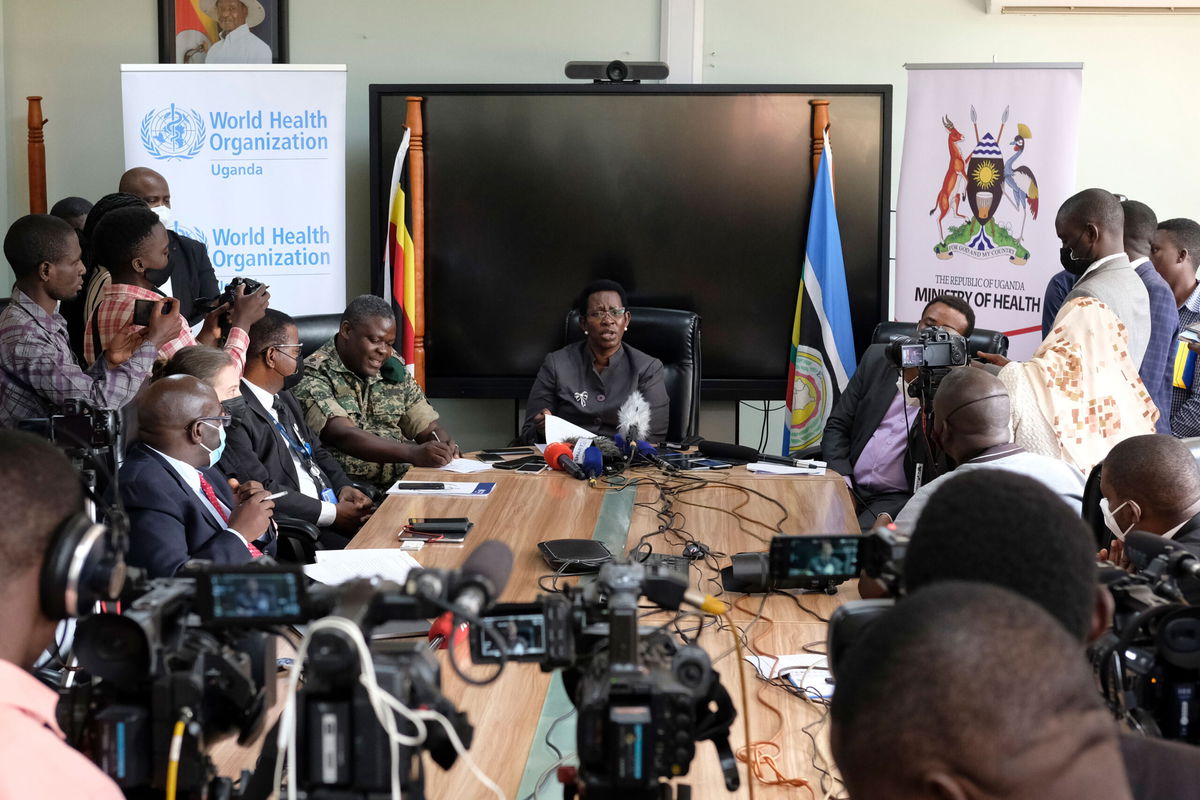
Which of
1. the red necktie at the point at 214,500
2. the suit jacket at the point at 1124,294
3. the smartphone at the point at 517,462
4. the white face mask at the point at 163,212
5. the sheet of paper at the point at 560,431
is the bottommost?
the smartphone at the point at 517,462

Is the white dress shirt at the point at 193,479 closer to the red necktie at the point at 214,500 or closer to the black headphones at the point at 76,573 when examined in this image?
the red necktie at the point at 214,500

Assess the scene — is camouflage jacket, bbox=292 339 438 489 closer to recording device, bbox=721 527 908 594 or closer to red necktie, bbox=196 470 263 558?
red necktie, bbox=196 470 263 558

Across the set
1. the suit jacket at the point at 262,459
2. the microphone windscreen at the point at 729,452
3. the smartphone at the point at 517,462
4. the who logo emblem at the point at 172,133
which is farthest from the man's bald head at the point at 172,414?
the who logo emblem at the point at 172,133

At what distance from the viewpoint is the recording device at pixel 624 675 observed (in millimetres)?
1194

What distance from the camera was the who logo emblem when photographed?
5.28m

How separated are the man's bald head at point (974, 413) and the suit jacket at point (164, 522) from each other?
1.58 m

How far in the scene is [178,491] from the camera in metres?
2.44

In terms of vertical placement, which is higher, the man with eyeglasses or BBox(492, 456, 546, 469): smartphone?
the man with eyeglasses

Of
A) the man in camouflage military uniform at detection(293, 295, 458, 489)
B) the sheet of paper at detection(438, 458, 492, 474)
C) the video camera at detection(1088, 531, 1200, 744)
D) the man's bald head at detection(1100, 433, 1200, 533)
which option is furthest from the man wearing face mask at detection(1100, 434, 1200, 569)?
the man in camouflage military uniform at detection(293, 295, 458, 489)

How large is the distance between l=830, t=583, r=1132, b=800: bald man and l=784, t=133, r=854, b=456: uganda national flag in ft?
14.5

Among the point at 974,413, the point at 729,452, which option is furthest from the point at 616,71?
the point at 974,413

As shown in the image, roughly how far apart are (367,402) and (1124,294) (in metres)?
2.61

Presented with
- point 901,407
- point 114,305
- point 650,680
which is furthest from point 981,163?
point 650,680

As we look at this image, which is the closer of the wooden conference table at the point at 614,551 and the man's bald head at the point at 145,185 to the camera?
the wooden conference table at the point at 614,551
